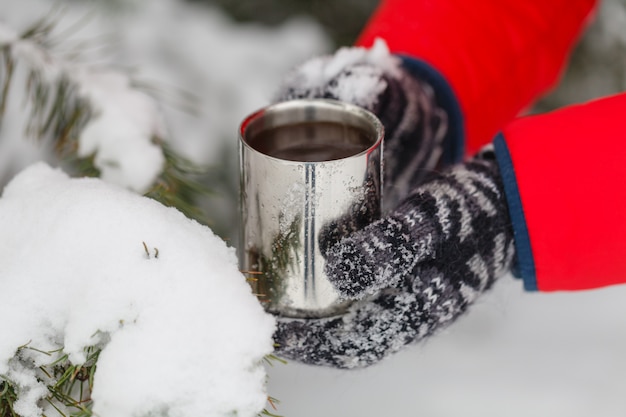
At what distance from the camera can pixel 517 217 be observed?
27.2 inches

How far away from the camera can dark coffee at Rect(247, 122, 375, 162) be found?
689mm

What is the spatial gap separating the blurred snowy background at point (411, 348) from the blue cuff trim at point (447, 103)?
0.74 ft

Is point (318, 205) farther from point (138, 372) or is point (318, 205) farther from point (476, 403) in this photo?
point (476, 403)

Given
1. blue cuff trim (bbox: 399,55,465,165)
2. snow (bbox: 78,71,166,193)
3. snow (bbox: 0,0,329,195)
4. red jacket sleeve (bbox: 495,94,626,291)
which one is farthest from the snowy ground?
snow (bbox: 0,0,329,195)

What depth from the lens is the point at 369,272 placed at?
571 mm

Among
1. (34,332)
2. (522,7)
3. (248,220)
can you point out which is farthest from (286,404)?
(522,7)

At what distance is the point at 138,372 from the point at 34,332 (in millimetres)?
106

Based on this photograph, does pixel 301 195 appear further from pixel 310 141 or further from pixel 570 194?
pixel 570 194

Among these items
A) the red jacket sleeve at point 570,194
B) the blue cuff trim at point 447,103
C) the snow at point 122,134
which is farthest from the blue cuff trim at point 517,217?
the snow at point 122,134

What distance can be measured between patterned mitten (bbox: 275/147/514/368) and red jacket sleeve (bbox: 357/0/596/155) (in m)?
0.37

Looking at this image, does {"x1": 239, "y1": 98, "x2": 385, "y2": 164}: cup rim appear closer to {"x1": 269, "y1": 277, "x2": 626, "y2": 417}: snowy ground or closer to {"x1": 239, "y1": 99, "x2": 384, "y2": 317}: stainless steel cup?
{"x1": 239, "y1": 99, "x2": 384, "y2": 317}: stainless steel cup

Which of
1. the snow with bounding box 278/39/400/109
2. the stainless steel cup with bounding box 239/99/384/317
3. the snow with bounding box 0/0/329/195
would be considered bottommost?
the stainless steel cup with bounding box 239/99/384/317

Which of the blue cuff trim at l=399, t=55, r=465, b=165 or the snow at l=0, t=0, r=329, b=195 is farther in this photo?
the snow at l=0, t=0, r=329, b=195

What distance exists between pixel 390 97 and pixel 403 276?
326 millimetres
